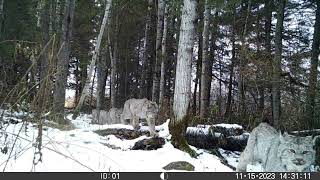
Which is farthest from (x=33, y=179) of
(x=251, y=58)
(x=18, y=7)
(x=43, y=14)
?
(x=43, y=14)

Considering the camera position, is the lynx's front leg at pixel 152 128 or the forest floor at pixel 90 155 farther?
the lynx's front leg at pixel 152 128

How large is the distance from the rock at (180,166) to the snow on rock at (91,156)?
12 centimetres

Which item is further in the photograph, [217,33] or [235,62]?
[217,33]

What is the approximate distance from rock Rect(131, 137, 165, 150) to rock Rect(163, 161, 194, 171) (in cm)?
131

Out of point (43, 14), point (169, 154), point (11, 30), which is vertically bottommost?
point (169, 154)

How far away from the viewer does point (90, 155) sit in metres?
7.95

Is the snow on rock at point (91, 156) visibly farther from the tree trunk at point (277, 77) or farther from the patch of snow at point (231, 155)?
the tree trunk at point (277, 77)

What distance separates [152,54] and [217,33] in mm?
4323

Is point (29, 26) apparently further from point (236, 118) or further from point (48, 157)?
point (48, 157)

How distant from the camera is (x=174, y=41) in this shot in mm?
29062

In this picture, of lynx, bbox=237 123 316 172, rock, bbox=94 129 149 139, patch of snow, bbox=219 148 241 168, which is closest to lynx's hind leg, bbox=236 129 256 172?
lynx, bbox=237 123 316 172

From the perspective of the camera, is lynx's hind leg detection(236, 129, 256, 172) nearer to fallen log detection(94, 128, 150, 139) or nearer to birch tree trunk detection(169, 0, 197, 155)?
birch tree trunk detection(169, 0, 197, 155)

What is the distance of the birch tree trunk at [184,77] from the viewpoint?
32.0 ft

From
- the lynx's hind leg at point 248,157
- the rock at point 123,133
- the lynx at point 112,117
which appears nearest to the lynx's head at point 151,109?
the rock at point 123,133
